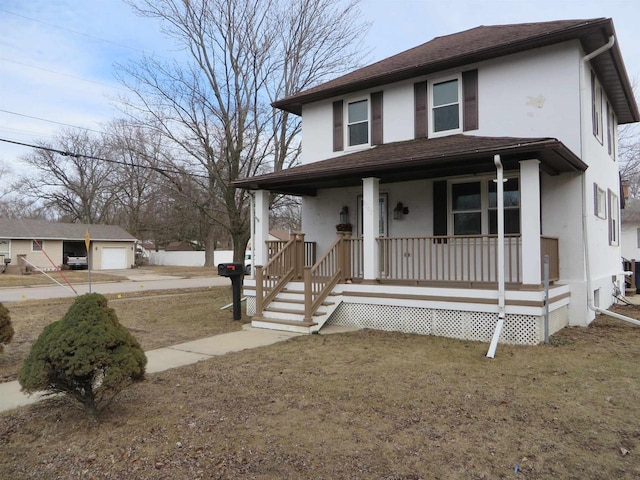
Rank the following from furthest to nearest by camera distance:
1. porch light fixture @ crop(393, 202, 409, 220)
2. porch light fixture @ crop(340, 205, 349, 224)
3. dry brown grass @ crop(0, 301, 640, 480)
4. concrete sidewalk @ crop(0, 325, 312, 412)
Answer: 1. porch light fixture @ crop(340, 205, 349, 224)
2. porch light fixture @ crop(393, 202, 409, 220)
3. concrete sidewalk @ crop(0, 325, 312, 412)
4. dry brown grass @ crop(0, 301, 640, 480)

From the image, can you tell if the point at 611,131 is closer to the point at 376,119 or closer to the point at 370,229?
the point at 376,119

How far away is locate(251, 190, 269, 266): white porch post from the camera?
35.3ft

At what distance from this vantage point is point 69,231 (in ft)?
117

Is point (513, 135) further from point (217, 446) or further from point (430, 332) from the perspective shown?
point (217, 446)

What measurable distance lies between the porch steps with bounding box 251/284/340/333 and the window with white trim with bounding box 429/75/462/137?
445 centimetres

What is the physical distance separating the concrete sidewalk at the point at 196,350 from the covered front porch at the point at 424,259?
472 millimetres

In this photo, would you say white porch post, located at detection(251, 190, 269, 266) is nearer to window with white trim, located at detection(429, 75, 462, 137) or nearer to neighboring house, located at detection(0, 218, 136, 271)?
window with white trim, located at detection(429, 75, 462, 137)

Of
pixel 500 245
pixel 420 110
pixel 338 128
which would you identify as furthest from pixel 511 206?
pixel 338 128

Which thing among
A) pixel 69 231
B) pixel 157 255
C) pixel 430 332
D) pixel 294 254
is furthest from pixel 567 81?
pixel 157 255

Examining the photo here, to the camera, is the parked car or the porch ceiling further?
the parked car

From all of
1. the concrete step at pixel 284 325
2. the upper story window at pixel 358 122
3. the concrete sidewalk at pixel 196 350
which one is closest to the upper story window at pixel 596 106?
the upper story window at pixel 358 122

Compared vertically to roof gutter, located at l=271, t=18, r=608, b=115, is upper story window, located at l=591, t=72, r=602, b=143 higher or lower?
lower

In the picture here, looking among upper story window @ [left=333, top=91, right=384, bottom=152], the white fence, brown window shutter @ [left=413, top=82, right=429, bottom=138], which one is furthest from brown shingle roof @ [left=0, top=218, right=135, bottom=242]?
brown window shutter @ [left=413, top=82, right=429, bottom=138]

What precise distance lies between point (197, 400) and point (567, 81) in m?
8.55
